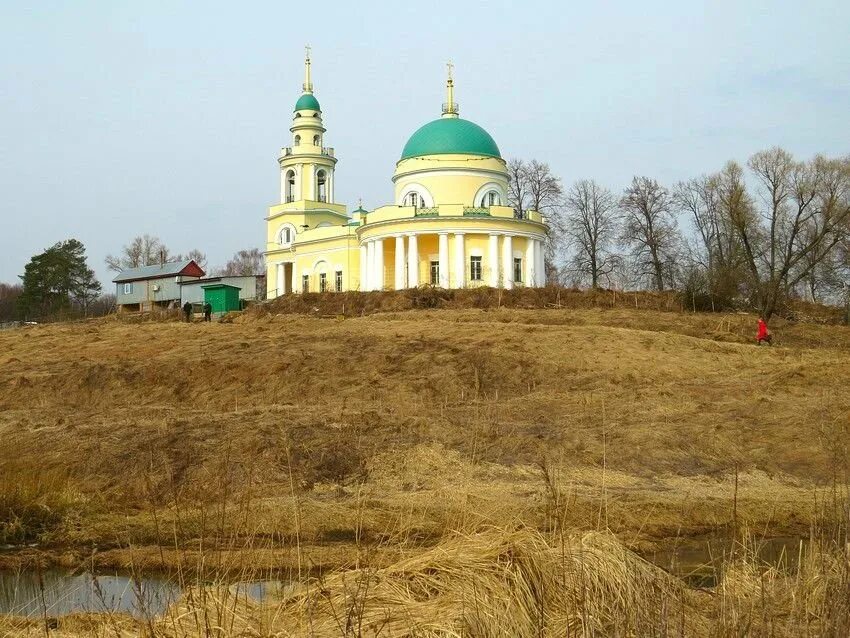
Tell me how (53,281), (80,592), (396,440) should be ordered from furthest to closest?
1. (53,281)
2. (396,440)
3. (80,592)

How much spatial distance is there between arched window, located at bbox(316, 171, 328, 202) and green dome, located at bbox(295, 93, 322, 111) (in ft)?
11.7

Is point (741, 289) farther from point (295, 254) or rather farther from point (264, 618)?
point (264, 618)

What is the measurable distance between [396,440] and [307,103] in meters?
40.8

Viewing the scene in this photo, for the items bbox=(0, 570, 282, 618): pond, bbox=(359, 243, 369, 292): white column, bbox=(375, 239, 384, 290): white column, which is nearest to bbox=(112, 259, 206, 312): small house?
bbox=(359, 243, 369, 292): white column

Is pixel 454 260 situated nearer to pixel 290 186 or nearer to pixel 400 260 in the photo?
pixel 400 260

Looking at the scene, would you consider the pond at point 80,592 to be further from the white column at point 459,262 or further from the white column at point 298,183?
the white column at point 298,183

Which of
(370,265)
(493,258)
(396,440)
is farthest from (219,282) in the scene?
(396,440)

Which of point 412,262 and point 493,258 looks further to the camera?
point 493,258

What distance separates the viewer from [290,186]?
2131 inches

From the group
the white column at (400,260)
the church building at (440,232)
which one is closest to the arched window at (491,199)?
the church building at (440,232)

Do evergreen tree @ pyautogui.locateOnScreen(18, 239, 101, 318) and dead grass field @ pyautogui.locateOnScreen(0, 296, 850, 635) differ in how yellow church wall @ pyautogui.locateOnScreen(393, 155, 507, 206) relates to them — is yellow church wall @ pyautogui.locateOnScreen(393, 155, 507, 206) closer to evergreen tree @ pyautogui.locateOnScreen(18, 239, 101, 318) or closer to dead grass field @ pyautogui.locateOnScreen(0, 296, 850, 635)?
dead grass field @ pyautogui.locateOnScreen(0, 296, 850, 635)

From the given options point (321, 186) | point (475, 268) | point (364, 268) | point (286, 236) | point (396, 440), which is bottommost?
point (396, 440)

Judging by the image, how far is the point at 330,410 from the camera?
17.9m

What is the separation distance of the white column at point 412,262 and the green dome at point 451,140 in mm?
4725
